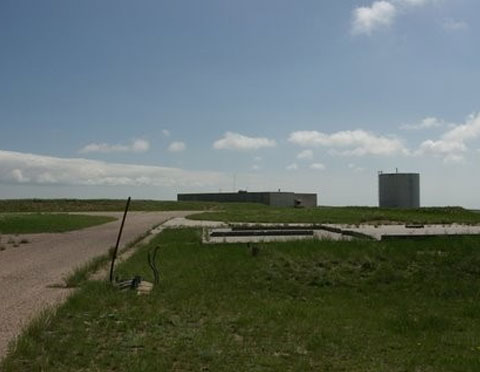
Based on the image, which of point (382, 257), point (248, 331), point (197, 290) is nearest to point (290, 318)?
point (248, 331)

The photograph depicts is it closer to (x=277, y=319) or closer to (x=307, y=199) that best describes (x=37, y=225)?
(x=277, y=319)

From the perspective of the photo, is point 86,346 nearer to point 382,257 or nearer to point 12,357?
point 12,357

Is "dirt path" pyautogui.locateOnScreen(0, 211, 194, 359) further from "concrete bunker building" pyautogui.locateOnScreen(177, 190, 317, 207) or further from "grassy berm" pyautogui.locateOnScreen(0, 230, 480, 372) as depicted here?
"concrete bunker building" pyautogui.locateOnScreen(177, 190, 317, 207)

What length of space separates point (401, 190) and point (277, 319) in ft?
183

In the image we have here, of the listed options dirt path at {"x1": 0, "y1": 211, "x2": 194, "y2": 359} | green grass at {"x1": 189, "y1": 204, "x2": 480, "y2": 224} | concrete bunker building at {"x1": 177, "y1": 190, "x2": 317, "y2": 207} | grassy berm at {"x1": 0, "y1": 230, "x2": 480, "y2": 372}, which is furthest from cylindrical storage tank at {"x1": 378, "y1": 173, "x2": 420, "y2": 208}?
grassy berm at {"x1": 0, "y1": 230, "x2": 480, "y2": 372}

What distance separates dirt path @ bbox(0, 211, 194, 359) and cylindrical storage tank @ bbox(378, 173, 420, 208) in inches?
1692

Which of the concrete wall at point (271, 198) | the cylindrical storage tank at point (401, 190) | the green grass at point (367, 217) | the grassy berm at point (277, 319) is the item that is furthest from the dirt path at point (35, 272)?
the concrete wall at point (271, 198)

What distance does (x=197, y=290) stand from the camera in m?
10.4

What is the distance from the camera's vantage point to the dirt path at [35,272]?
336 inches

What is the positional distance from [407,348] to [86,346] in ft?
11.6

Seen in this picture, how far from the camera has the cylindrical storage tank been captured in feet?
201

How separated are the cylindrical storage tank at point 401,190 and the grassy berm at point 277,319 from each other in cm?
4849

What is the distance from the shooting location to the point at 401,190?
6156 centimetres

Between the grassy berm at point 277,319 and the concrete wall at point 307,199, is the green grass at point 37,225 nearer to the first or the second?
the grassy berm at point 277,319
